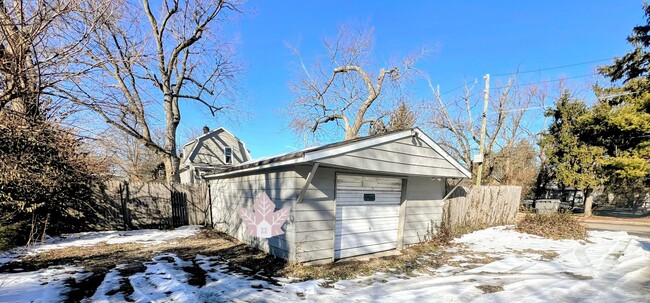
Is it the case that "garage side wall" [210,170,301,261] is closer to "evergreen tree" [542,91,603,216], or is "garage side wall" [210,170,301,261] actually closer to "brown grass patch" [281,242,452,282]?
"brown grass patch" [281,242,452,282]

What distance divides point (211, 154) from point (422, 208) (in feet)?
56.7

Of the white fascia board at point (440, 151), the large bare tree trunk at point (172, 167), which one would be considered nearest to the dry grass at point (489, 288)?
the white fascia board at point (440, 151)

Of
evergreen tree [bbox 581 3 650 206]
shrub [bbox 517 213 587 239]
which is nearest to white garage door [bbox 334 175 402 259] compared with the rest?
shrub [bbox 517 213 587 239]

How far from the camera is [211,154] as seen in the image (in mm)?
20312

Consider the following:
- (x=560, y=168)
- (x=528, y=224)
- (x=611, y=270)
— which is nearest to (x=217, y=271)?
(x=611, y=270)

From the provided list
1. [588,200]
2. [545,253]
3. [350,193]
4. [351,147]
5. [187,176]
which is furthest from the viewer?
[187,176]

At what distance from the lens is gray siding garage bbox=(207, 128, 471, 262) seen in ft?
15.7

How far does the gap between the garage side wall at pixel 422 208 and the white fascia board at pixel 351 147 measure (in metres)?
1.44

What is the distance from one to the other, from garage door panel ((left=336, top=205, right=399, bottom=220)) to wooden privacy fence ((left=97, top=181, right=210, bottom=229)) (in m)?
6.55

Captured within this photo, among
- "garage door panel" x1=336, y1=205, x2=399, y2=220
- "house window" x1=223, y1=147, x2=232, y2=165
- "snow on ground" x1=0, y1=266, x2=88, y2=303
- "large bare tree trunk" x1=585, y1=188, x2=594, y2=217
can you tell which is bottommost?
"large bare tree trunk" x1=585, y1=188, x2=594, y2=217

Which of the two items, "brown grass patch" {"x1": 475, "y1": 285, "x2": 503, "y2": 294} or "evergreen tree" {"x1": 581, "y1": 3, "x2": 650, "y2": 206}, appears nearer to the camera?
"brown grass patch" {"x1": 475, "y1": 285, "x2": 503, "y2": 294}

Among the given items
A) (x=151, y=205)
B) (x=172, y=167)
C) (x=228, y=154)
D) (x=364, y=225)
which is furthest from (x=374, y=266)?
(x=228, y=154)

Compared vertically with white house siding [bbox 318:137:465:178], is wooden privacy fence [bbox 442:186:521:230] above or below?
below

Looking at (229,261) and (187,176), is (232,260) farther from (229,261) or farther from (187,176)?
(187,176)
